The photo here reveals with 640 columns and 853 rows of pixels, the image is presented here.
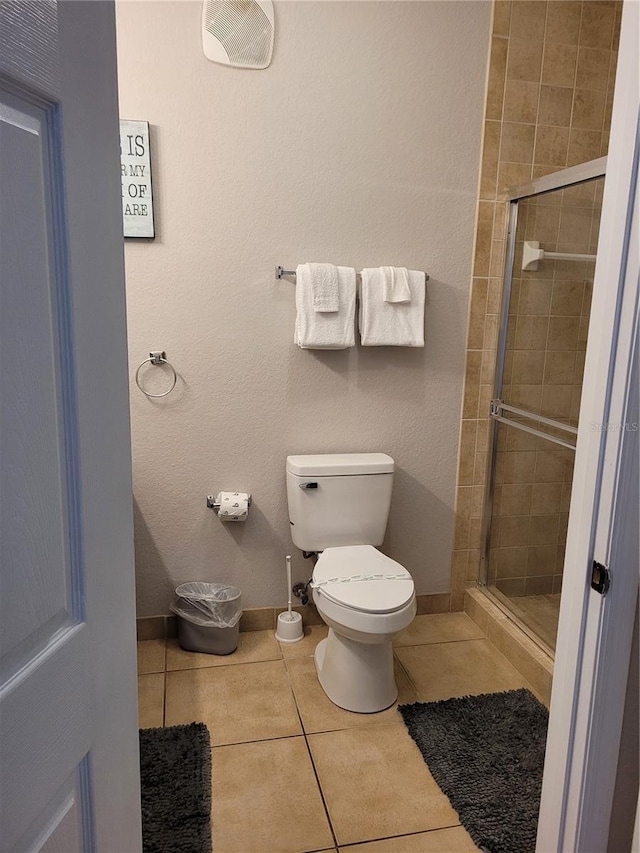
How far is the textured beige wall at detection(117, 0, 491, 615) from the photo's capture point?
7.34 ft

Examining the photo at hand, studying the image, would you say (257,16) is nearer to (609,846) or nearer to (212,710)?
(212,710)

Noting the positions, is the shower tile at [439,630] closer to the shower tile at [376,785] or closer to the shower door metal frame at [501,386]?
the shower door metal frame at [501,386]

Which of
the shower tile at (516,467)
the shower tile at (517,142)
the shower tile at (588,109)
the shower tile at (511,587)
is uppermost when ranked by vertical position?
the shower tile at (588,109)

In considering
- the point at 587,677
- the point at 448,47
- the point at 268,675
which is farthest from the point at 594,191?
the point at 268,675

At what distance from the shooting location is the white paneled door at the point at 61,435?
56cm

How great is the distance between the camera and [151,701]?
213 cm

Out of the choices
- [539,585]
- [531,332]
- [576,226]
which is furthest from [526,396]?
[539,585]

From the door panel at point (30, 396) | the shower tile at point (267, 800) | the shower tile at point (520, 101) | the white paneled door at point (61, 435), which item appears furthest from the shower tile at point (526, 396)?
the door panel at point (30, 396)

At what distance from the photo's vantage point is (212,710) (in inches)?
82.7

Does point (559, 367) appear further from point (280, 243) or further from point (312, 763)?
point (312, 763)

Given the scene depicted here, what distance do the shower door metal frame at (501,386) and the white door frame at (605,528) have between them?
1.11m

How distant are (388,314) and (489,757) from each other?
1.56 metres

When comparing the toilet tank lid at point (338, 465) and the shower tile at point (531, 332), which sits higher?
the shower tile at point (531, 332)

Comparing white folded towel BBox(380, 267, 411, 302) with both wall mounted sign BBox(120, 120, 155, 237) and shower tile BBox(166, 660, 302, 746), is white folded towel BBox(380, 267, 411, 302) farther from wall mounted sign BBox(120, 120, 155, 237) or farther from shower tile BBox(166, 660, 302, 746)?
shower tile BBox(166, 660, 302, 746)
